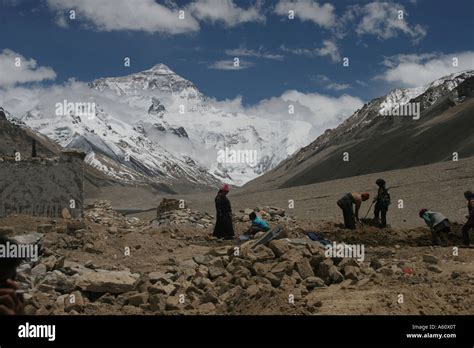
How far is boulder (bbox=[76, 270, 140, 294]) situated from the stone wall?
7925mm

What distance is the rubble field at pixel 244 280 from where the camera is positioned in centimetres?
802

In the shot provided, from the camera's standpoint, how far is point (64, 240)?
13062 millimetres

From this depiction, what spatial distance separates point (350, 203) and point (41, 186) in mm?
8473

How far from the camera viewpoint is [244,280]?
30.2 feet

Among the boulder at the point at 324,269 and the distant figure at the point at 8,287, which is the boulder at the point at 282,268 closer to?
the boulder at the point at 324,269

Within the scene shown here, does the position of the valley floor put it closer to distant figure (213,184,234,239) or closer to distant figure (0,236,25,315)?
distant figure (213,184,234,239)

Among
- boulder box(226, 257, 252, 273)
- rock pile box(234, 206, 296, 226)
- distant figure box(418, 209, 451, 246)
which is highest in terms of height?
rock pile box(234, 206, 296, 226)

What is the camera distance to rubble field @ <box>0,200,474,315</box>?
316 inches

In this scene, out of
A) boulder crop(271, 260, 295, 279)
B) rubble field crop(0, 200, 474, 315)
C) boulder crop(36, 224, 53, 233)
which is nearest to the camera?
rubble field crop(0, 200, 474, 315)

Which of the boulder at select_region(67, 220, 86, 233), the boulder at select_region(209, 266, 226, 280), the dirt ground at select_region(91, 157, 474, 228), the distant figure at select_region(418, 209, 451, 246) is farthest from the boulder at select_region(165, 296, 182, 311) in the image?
the dirt ground at select_region(91, 157, 474, 228)

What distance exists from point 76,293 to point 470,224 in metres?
8.21

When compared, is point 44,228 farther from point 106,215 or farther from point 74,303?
point 106,215
